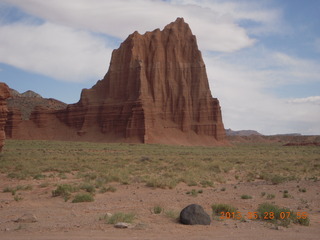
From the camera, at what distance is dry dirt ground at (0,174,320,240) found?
798 centimetres

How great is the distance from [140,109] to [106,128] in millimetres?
10794

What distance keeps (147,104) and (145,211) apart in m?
69.1

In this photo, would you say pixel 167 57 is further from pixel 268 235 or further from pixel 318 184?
pixel 268 235

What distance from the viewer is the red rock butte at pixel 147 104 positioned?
79.4 metres

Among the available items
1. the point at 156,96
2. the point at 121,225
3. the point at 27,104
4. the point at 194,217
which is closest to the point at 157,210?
the point at 194,217

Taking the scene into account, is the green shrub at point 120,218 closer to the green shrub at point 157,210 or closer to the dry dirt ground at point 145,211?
the dry dirt ground at point 145,211

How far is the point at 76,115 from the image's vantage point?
3474 inches

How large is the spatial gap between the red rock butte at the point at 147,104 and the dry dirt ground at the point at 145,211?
59.8 metres

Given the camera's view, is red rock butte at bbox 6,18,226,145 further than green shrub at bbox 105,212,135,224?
Yes

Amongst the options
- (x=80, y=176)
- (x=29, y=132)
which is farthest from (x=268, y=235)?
(x=29, y=132)

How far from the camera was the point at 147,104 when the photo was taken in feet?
261

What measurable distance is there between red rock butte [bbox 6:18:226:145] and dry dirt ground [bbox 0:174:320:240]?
196 feet

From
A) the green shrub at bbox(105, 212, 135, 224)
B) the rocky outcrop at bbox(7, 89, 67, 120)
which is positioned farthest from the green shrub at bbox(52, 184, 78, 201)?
the rocky outcrop at bbox(7, 89, 67, 120)

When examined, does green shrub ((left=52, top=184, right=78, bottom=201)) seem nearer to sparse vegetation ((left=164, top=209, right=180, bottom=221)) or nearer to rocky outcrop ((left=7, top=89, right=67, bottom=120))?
sparse vegetation ((left=164, top=209, right=180, bottom=221))
